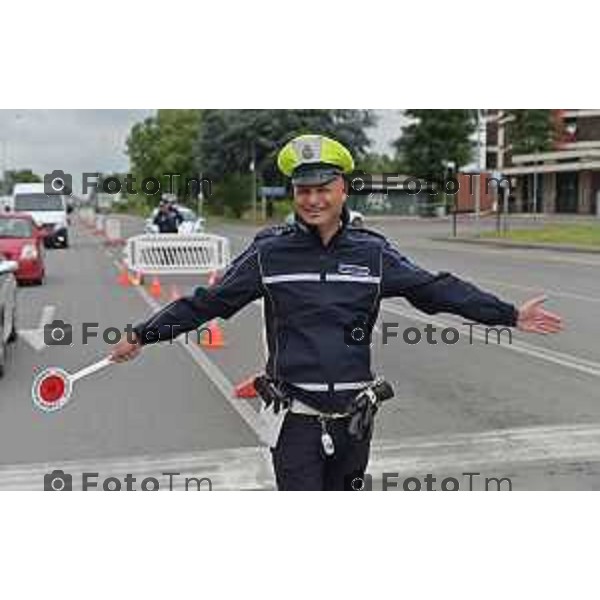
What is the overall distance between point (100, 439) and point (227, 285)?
313 centimetres

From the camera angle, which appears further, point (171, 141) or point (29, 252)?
point (171, 141)

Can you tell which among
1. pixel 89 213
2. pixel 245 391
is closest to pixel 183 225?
pixel 245 391

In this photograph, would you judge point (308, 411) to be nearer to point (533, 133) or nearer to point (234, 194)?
point (234, 194)

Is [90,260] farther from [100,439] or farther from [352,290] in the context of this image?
[352,290]

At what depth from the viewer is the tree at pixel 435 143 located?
56.3 metres

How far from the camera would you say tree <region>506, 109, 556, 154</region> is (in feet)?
202

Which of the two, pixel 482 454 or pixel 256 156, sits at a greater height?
pixel 256 156

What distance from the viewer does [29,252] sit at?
17203 millimetres

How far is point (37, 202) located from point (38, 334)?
746 inches

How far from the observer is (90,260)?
24875 mm

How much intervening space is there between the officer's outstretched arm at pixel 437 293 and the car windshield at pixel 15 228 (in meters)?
15.3

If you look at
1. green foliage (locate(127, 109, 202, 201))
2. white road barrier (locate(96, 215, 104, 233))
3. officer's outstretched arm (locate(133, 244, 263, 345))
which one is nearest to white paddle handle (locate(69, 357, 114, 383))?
officer's outstretched arm (locate(133, 244, 263, 345))

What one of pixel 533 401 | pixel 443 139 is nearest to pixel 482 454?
pixel 533 401

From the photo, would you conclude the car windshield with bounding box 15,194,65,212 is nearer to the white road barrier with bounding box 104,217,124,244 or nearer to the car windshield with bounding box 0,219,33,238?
the white road barrier with bounding box 104,217,124,244
